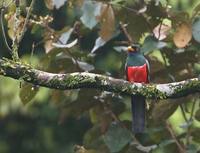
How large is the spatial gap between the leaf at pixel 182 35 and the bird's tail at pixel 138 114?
55cm

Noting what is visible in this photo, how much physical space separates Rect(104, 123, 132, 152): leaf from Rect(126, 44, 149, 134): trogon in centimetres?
19

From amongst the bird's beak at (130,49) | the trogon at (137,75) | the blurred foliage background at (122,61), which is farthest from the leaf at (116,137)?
the bird's beak at (130,49)

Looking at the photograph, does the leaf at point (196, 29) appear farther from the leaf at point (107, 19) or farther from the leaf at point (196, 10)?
the leaf at point (107, 19)

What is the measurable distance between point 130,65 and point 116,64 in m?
3.10

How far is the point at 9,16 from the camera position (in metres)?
4.77

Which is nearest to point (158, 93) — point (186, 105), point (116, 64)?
point (186, 105)

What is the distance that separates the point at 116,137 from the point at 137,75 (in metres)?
0.42

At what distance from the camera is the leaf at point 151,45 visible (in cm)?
493

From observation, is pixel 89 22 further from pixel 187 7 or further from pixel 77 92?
pixel 187 7

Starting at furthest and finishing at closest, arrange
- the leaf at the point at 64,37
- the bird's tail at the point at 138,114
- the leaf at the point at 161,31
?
1. the leaf at the point at 64,37
2. the leaf at the point at 161,31
3. the bird's tail at the point at 138,114

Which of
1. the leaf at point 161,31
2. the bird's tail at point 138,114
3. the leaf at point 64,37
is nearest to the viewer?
the bird's tail at point 138,114

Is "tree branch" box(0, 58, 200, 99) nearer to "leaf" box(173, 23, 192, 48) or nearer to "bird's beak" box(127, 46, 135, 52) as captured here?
"leaf" box(173, 23, 192, 48)

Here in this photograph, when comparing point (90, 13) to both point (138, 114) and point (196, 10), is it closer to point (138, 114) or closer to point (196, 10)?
point (196, 10)

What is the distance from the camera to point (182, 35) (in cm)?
491
